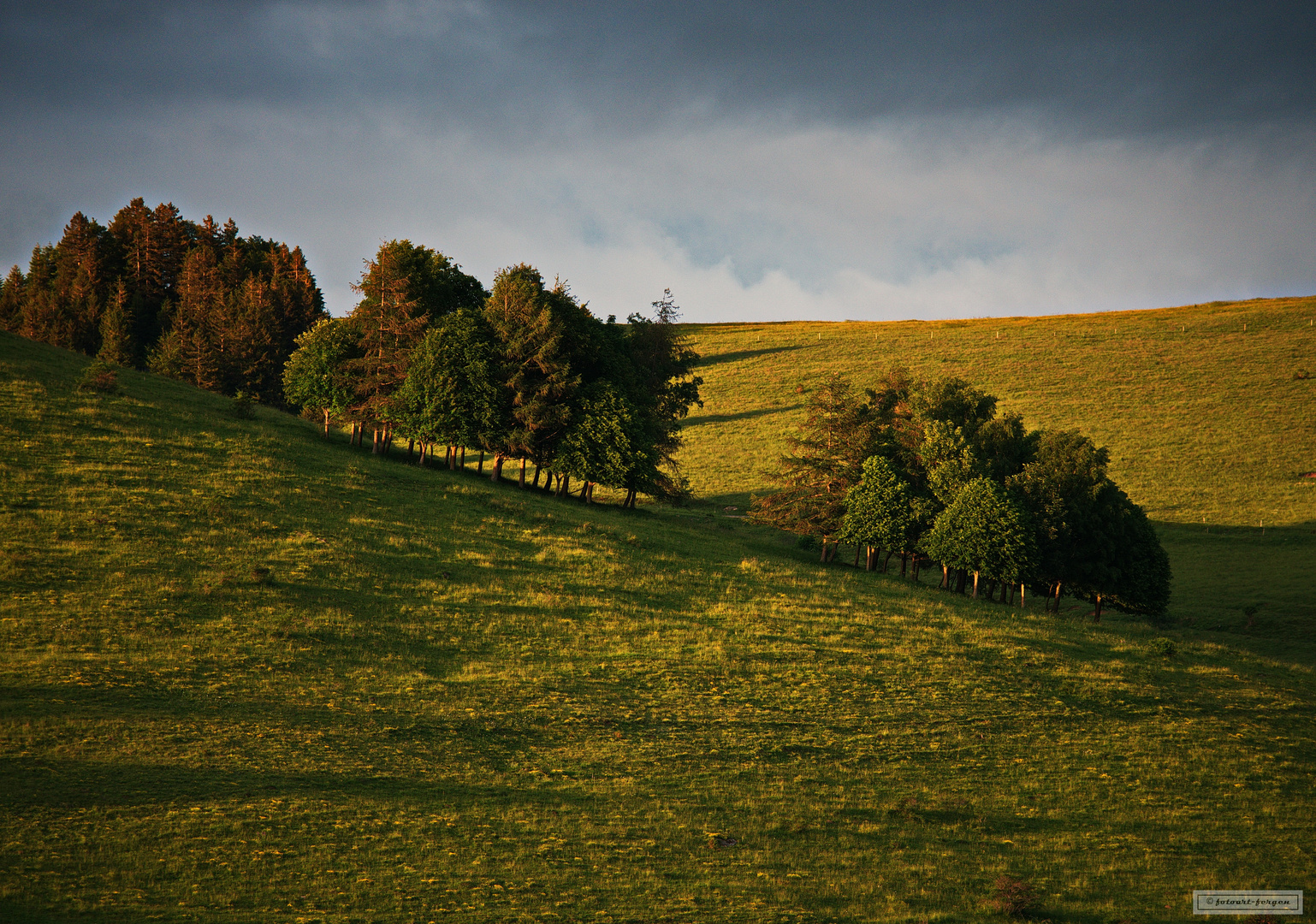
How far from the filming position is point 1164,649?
119 feet

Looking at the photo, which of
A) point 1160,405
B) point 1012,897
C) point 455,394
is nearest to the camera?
point 1012,897

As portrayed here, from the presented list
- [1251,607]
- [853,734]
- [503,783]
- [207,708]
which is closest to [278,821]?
[503,783]

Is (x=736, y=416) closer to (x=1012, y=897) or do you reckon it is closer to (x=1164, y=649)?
(x=1164, y=649)

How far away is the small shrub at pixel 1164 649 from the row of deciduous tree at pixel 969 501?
9287mm

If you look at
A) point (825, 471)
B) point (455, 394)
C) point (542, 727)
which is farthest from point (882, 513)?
point (542, 727)

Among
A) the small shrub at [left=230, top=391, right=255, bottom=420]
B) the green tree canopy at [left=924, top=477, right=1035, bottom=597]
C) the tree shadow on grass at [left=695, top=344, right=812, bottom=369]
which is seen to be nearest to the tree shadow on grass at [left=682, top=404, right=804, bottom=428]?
the tree shadow on grass at [left=695, top=344, right=812, bottom=369]

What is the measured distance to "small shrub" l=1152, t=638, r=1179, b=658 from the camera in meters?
36.2

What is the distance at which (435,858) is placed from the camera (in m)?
16.6

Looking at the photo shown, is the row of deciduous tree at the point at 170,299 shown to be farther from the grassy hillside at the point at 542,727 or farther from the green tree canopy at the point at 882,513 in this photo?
the green tree canopy at the point at 882,513

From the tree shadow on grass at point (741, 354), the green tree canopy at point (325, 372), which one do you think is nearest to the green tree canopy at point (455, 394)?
the green tree canopy at point (325, 372)

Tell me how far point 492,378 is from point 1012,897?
47497 millimetres

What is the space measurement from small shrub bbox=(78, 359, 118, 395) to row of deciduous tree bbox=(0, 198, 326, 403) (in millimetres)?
33743

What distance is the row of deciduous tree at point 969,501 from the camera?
47.0 metres

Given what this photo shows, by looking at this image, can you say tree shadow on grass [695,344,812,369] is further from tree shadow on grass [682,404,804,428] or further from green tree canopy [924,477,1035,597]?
green tree canopy [924,477,1035,597]
